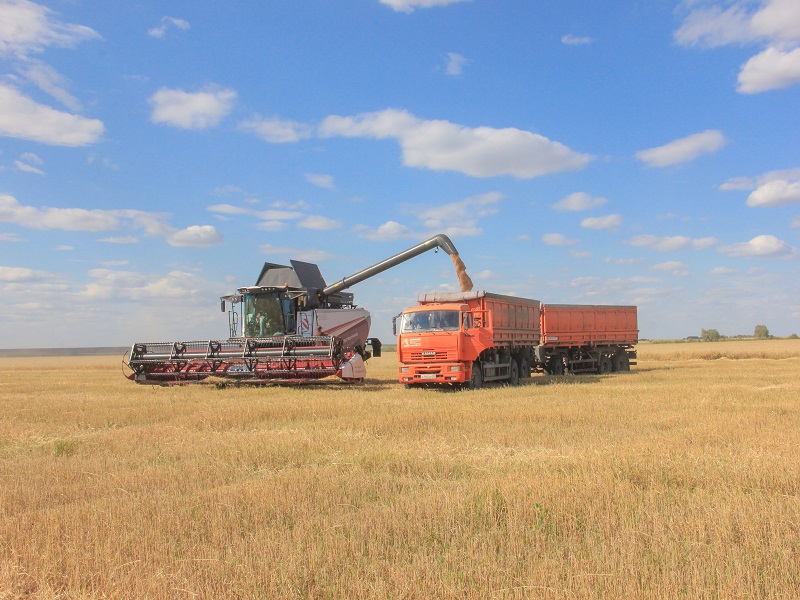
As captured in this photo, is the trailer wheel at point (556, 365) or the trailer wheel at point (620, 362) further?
the trailer wheel at point (620, 362)

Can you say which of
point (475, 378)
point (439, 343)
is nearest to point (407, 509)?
point (439, 343)

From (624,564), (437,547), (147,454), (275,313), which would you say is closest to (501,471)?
(437,547)

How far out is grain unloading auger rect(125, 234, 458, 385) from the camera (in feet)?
66.0

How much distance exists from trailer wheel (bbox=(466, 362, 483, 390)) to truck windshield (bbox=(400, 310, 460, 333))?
1588mm

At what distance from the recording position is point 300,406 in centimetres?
1427

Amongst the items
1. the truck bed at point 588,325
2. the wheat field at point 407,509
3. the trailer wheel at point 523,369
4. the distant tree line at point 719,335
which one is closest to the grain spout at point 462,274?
the trailer wheel at point 523,369

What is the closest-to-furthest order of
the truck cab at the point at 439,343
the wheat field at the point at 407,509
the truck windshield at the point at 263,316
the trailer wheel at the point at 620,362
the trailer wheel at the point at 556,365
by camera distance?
1. the wheat field at the point at 407,509
2. the truck cab at the point at 439,343
3. the truck windshield at the point at 263,316
4. the trailer wheel at the point at 556,365
5. the trailer wheel at the point at 620,362

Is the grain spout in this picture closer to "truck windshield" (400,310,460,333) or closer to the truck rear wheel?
"truck windshield" (400,310,460,333)

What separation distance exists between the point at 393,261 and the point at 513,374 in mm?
6854

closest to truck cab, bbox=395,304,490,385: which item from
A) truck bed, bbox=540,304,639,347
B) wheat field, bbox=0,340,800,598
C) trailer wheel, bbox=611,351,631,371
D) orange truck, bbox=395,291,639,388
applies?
orange truck, bbox=395,291,639,388

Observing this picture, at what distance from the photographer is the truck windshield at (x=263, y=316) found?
23.7 m

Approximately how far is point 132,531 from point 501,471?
12.2 ft

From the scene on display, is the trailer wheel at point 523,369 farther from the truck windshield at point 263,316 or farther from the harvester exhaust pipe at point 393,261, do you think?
the truck windshield at point 263,316

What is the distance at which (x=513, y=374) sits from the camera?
928 inches
